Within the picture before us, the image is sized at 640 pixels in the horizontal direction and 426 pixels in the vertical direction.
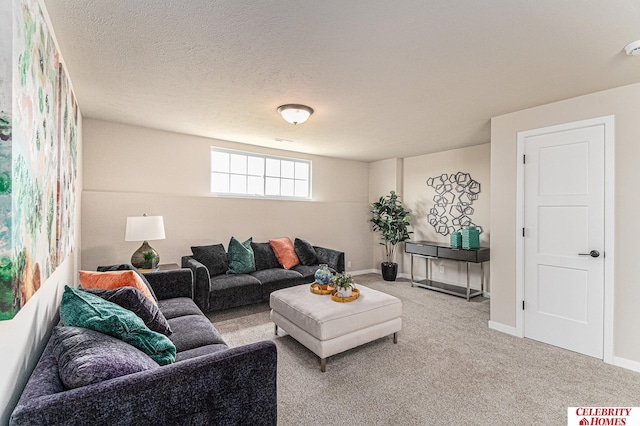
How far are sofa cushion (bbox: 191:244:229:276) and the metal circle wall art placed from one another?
12.3ft

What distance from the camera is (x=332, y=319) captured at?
243 centimetres

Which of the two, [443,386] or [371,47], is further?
[443,386]

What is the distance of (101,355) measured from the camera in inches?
45.1

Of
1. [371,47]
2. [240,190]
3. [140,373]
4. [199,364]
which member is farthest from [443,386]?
[240,190]

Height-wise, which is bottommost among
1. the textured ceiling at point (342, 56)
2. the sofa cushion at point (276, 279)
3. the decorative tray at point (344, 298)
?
the sofa cushion at point (276, 279)

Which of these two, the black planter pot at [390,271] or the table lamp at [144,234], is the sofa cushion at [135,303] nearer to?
the table lamp at [144,234]

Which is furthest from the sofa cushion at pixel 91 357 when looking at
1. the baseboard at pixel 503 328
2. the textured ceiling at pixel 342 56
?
the baseboard at pixel 503 328

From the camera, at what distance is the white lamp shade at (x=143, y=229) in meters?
3.25

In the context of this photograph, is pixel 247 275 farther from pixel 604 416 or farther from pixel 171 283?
pixel 604 416

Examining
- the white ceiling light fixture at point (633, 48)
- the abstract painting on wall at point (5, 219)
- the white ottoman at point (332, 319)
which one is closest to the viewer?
the abstract painting on wall at point (5, 219)

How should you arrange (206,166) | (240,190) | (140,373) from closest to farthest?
(140,373)
(206,166)
(240,190)

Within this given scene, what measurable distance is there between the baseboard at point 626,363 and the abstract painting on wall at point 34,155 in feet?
13.2

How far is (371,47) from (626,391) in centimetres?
310

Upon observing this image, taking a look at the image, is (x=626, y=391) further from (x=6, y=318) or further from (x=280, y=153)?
(x=280, y=153)
